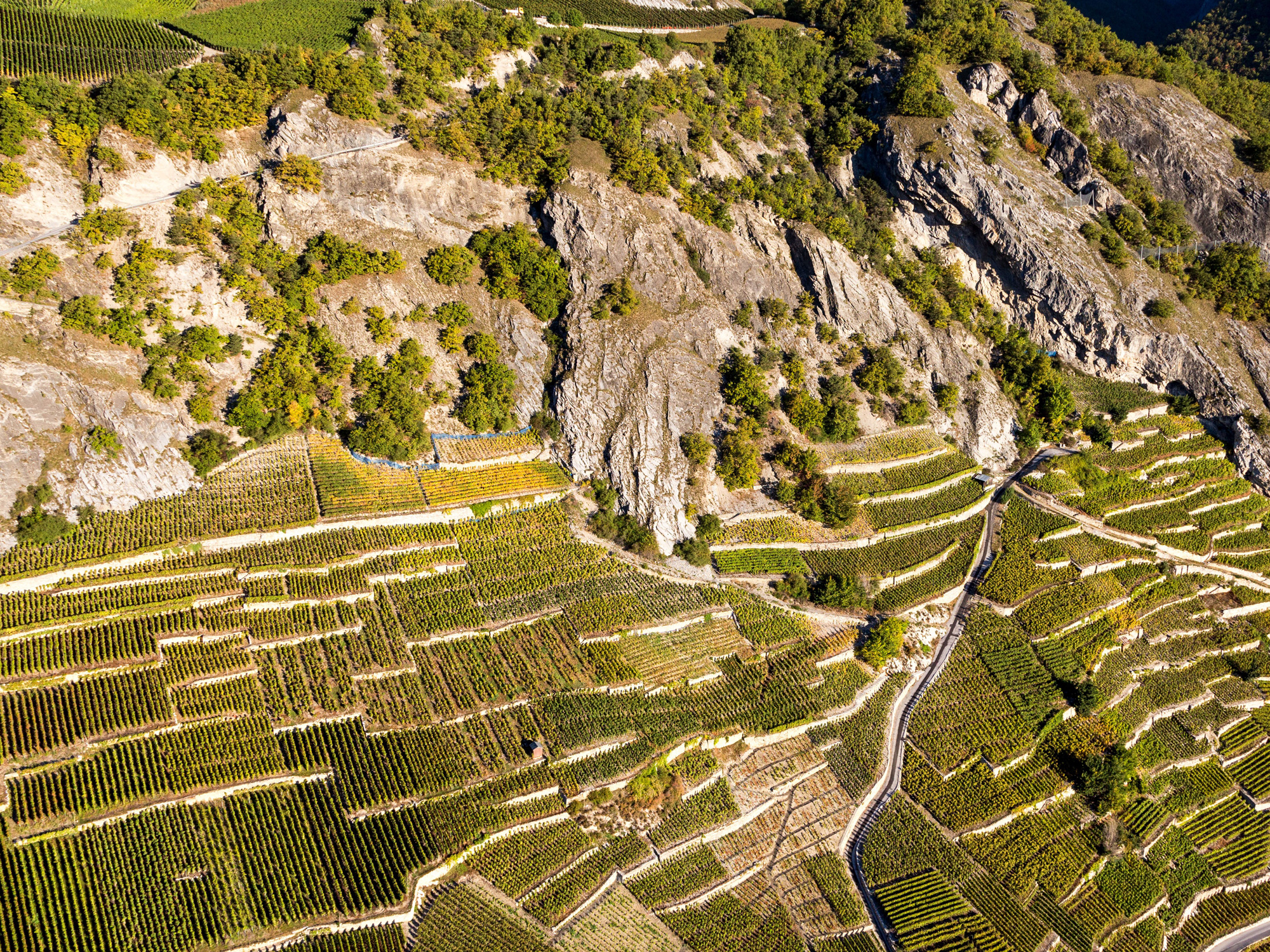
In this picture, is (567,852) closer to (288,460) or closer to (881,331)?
(288,460)

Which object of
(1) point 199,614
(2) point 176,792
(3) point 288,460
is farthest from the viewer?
(3) point 288,460

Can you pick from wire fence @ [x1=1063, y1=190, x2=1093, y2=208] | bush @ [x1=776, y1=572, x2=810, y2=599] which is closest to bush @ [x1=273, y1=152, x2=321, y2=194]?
bush @ [x1=776, y1=572, x2=810, y2=599]

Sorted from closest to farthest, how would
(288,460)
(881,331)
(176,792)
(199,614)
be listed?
(176,792) → (199,614) → (288,460) → (881,331)

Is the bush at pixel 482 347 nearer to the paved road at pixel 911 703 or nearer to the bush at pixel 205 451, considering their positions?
the bush at pixel 205 451

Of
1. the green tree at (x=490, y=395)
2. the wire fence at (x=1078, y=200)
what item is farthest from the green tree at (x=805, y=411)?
the wire fence at (x=1078, y=200)

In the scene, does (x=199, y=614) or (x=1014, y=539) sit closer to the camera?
(x=199, y=614)

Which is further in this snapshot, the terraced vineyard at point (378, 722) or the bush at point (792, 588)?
the bush at point (792, 588)

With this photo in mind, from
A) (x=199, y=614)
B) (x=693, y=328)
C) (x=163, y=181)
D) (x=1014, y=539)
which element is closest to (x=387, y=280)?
(x=163, y=181)

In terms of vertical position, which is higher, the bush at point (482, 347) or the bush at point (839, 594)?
the bush at point (482, 347)
